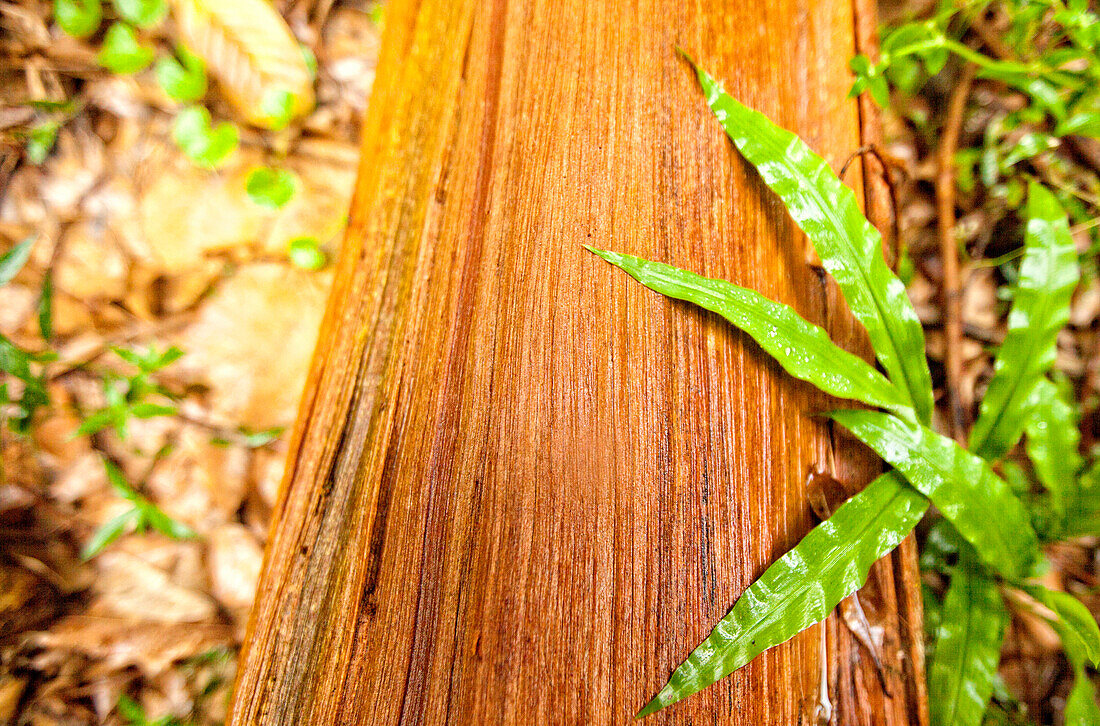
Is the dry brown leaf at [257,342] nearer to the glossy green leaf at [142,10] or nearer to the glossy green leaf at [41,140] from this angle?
the glossy green leaf at [41,140]

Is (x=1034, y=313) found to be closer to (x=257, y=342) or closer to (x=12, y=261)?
(x=257, y=342)

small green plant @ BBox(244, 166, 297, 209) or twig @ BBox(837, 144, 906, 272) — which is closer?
twig @ BBox(837, 144, 906, 272)

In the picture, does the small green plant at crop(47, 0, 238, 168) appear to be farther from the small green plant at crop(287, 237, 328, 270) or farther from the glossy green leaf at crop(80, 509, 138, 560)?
the glossy green leaf at crop(80, 509, 138, 560)

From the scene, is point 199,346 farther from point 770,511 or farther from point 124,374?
point 770,511

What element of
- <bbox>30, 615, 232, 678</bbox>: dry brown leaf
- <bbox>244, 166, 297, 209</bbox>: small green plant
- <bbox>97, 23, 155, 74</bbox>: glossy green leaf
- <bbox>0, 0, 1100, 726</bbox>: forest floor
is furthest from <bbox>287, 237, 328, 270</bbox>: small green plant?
<bbox>30, 615, 232, 678</bbox>: dry brown leaf

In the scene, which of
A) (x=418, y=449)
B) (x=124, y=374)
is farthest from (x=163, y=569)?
(x=418, y=449)

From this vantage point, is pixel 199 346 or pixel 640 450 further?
pixel 199 346

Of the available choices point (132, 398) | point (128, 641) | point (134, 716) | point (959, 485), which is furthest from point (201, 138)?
point (959, 485)
